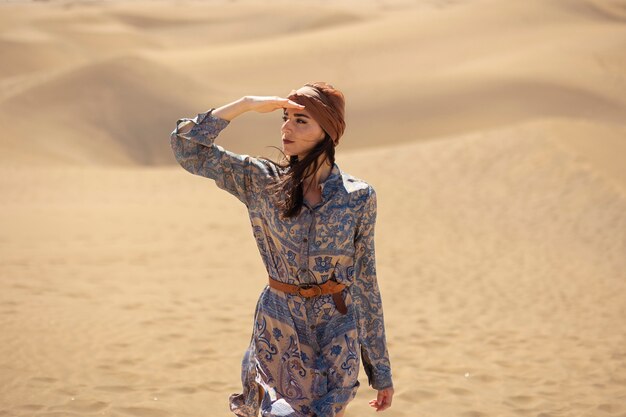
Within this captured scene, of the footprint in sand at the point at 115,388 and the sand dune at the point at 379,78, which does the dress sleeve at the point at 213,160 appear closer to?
the footprint in sand at the point at 115,388

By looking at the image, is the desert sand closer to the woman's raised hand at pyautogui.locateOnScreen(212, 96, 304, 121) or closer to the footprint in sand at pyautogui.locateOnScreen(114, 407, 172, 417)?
the footprint in sand at pyautogui.locateOnScreen(114, 407, 172, 417)

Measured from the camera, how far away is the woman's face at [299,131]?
3.04 m

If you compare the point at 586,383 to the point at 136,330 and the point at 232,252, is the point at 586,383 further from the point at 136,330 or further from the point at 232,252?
the point at 232,252

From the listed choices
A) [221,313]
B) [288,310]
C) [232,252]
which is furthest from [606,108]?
[288,310]

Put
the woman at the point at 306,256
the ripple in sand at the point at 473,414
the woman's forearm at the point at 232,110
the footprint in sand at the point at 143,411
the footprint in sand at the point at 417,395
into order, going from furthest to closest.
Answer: the footprint in sand at the point at 417,395, the ripple in sand at the point at 473,414, the footprint in sand at the point at 143,411, the woman's forearm at the point at 232,110, the woman at the point at 306,256

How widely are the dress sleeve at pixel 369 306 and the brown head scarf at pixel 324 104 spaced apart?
27 centimetres

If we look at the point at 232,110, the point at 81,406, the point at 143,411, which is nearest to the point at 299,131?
the point at 232,110

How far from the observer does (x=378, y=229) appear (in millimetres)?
12828

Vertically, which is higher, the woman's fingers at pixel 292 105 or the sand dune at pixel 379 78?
the sand dune at pixel 379 78

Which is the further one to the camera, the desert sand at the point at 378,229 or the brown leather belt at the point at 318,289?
the desert sand at the point at 378,229

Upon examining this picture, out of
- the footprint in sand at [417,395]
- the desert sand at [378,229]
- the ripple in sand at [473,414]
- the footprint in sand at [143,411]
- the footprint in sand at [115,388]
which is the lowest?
the ripple in sand at [473,414]

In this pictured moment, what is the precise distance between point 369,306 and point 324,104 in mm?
772

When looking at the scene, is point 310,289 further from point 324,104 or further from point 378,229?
point 378,229

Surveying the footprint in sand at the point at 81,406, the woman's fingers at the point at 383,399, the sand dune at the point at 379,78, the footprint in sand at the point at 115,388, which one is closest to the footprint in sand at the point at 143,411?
the footprint in sand at the point at 81,406
